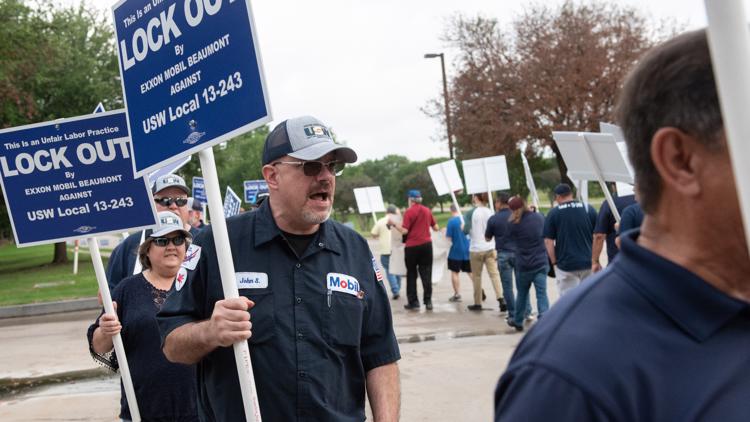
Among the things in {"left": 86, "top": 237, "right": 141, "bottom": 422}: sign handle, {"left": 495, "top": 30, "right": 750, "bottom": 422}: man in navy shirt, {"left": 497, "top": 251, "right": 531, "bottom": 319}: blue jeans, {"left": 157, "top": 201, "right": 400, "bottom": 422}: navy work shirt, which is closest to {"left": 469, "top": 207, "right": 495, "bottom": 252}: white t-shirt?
{"left": 497, "top": 251, "right": 531, "bottom": 319}: blue jeans

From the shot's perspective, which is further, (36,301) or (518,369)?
(36,301)

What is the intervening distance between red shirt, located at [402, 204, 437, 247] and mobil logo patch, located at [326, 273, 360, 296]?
439 inches

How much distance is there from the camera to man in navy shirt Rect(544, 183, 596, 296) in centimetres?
1059

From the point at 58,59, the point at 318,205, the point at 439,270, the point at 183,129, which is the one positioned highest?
the point at 58,59

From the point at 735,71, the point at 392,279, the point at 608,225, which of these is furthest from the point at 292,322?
the point at 392,279

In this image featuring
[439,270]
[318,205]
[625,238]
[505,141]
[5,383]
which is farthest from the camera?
[505,141]

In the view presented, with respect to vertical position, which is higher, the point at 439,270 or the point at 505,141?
the point at 505,141

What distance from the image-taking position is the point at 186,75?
3.45 meters

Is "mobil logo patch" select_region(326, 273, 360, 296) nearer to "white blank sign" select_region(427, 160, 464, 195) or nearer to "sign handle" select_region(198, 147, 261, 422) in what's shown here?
"sign handle" select_region(198, 147, 261, 422)

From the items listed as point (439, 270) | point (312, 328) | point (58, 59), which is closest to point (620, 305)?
point (312, 328)

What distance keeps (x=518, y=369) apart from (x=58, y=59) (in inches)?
1137

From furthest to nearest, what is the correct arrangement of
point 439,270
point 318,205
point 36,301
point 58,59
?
point 58,59 < point 36,301 < point 439,270 < point 318,205

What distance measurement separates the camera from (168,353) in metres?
3.41

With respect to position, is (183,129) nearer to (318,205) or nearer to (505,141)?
(318,205)
